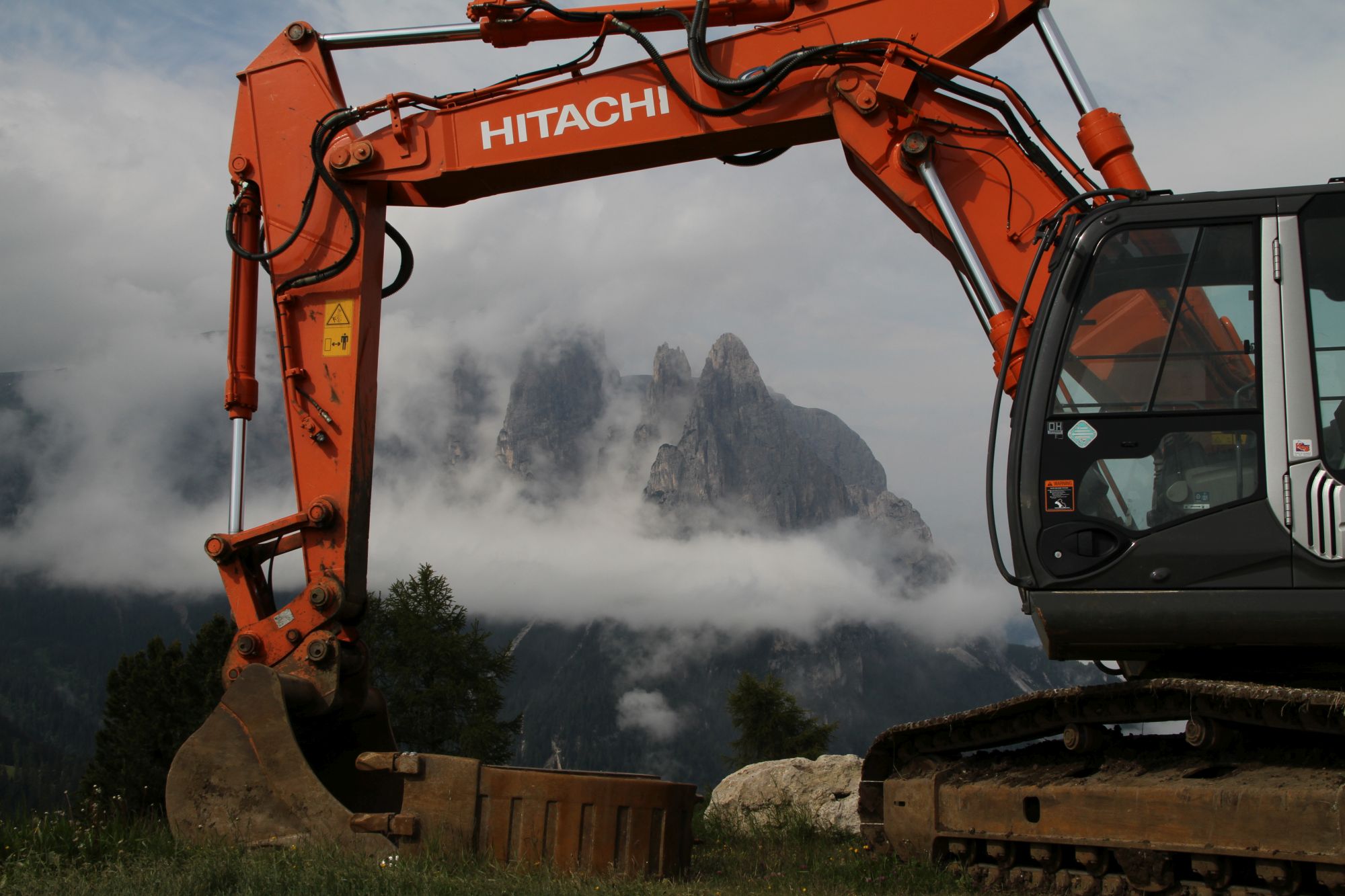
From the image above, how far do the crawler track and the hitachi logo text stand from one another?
4.33m

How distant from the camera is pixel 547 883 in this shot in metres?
5.70

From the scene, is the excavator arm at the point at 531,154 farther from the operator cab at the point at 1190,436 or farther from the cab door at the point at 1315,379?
the cab door at the point at 1315,379

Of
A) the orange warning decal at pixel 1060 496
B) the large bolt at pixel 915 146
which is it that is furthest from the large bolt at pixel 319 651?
the large bolt at pixel 915 146

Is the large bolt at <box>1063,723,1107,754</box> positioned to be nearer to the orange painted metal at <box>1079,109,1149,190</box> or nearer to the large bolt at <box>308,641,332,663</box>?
the orange painted metal at <box>1079,109,1149,190</box>

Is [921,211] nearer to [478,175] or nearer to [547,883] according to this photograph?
[478,175]

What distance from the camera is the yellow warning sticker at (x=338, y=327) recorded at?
7.99m

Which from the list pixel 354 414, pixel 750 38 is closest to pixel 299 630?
pixel 354 414

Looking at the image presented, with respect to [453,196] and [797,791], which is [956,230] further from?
[797,791]

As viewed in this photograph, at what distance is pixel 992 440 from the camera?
19.7ft

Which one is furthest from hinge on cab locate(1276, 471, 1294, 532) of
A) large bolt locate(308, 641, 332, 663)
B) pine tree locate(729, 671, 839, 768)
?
pine tree locate(729, 671, 839, 768)

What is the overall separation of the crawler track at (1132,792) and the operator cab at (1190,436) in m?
0.37

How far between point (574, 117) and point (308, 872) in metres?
4.87

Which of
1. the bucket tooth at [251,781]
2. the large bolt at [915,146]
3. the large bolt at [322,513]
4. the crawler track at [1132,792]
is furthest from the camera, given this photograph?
the large bolt at [322,513]

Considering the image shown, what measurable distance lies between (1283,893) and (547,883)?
11.3ft
